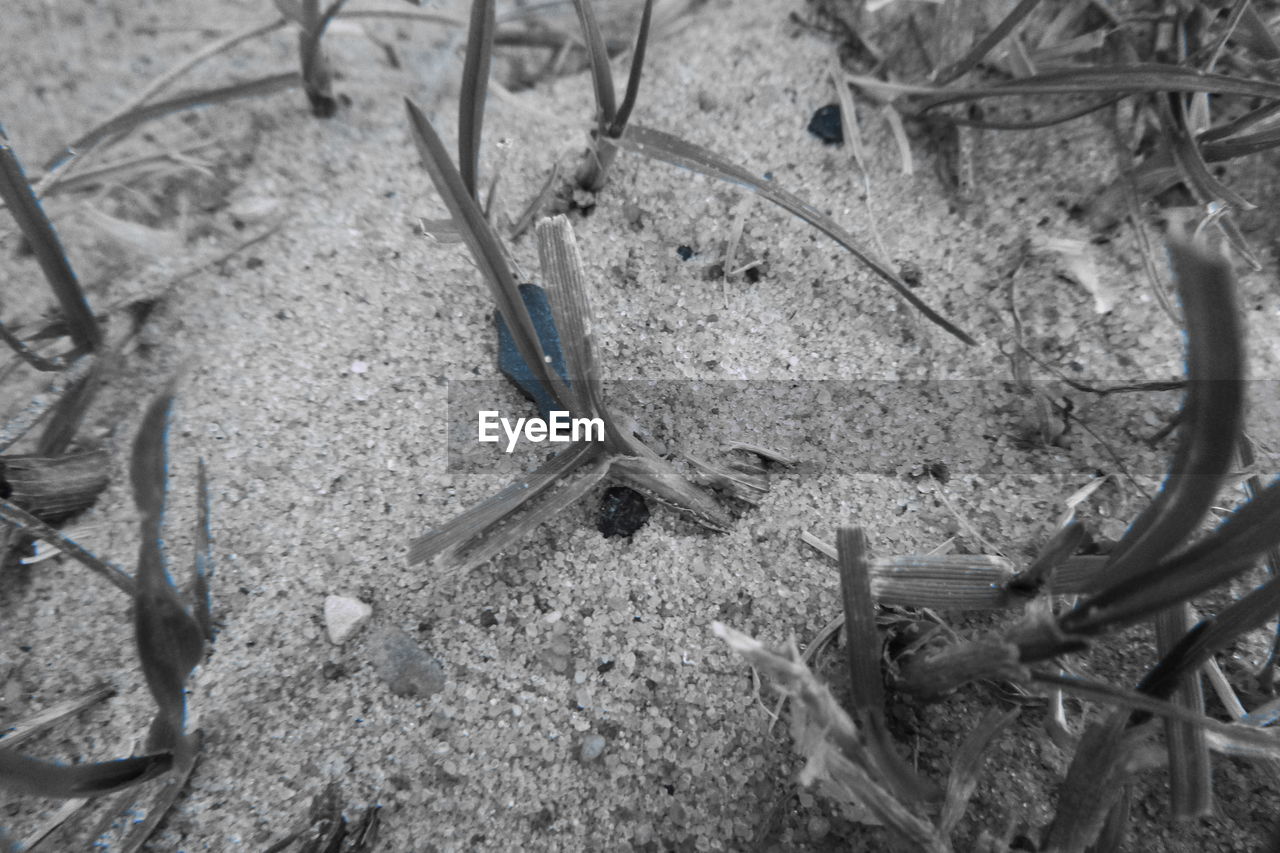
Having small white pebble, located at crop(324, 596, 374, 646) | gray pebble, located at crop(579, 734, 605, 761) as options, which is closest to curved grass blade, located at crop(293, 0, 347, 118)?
small white pebble, located at crop(324, 596, 374, 646)

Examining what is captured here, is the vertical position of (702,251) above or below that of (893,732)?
above

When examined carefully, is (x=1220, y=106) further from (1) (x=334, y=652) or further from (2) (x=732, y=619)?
(1) (x=334, y=652)

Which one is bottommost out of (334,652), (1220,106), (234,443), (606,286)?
(334,652)

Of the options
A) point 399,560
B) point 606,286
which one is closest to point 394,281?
point 606,286

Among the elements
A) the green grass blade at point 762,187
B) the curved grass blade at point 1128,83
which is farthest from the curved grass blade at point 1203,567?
the curved grass blade at point 1128,83

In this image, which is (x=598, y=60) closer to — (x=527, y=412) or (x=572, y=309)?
(x=572, y=309)

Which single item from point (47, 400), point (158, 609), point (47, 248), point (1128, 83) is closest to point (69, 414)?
point (47, 400)

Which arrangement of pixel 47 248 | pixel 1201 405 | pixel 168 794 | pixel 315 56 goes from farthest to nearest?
pixel 315 56, pixel 47 248, pixel 168 794, pixel 1201 405
